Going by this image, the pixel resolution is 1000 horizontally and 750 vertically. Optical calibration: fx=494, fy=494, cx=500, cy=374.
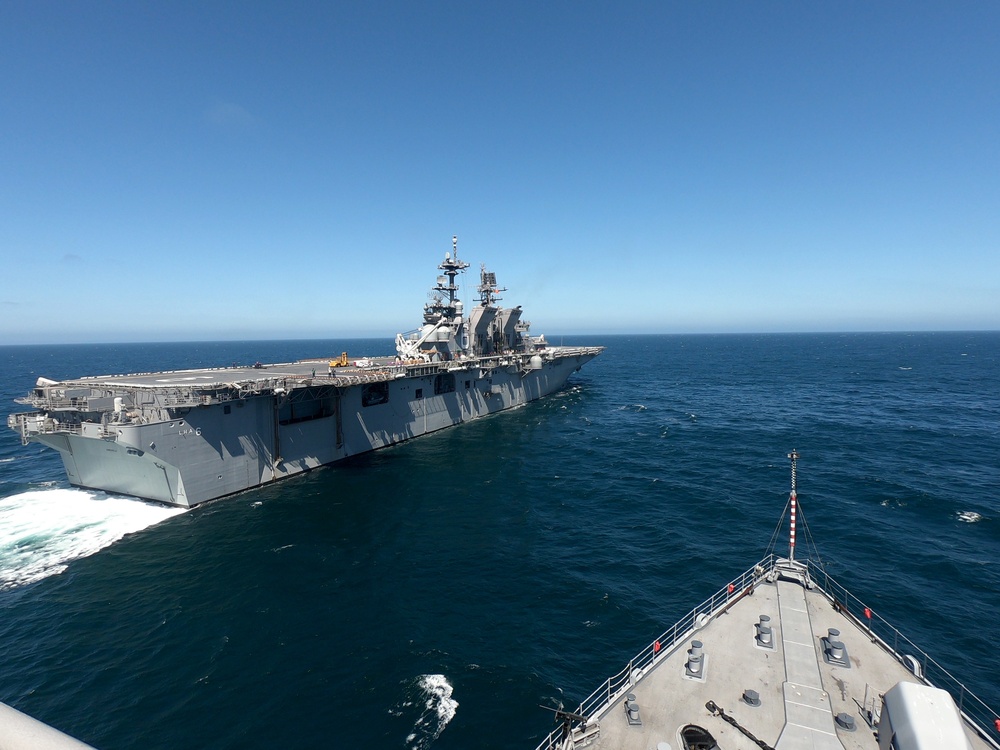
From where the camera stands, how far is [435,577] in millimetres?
22688

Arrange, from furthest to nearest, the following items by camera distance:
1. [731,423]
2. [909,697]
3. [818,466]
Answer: [731,423], [818,466], [909,697]

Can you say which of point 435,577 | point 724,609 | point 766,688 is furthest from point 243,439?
point 766,688

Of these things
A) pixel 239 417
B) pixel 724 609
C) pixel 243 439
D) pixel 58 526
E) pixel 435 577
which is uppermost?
pixel 239 417

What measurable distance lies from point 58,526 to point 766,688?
1374 inches

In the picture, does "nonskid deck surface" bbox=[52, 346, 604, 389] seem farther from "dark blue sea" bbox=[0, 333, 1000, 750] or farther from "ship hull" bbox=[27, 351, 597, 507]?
"dark blue sea" bbox=[0, 333, 1000, 750]

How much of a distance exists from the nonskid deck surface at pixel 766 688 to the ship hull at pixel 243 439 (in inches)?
1108

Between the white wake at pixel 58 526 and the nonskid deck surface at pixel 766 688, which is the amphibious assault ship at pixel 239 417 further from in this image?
the nonskid deck surface at pixel 766 688

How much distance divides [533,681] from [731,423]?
42524 mm

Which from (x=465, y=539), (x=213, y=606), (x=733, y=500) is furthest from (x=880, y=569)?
(x=213, y=606)

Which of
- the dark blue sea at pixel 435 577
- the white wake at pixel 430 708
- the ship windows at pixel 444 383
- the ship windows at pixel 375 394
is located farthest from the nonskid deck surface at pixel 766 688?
the ship windows at pixel 444 383

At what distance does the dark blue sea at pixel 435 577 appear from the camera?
15.6m

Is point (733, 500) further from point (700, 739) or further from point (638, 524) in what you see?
point (700, 739)

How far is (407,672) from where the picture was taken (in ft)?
55.1

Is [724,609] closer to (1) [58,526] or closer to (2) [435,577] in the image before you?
(2) [435,577]
